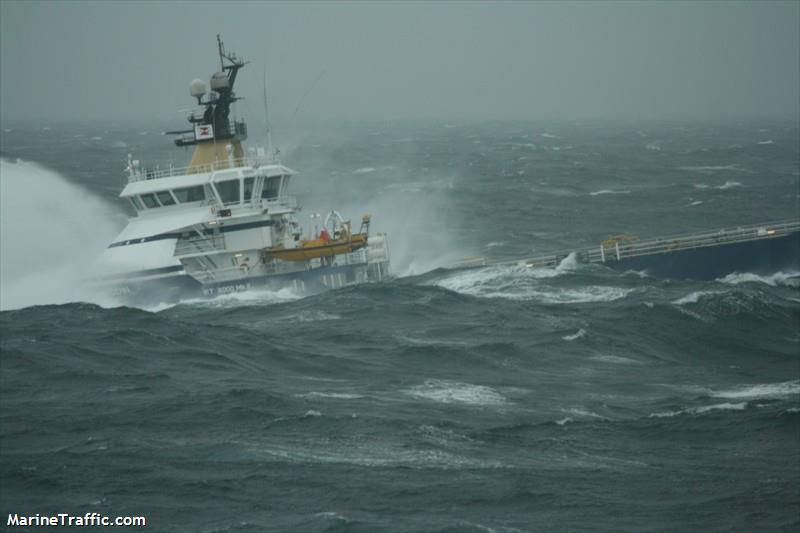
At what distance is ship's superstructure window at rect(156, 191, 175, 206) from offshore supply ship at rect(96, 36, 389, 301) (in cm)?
3

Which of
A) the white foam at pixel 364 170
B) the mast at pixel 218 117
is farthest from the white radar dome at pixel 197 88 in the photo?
the white foam at pixel 364 170

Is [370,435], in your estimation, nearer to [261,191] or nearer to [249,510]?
[249,510]

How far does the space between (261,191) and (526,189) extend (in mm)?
42331

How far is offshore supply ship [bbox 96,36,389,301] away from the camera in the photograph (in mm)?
38281

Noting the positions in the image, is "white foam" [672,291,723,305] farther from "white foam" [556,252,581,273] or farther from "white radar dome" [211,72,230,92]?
"white radar dome" [211,72,230,92]

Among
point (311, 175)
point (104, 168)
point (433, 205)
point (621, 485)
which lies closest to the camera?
point (621, 485)

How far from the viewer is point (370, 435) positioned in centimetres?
2158

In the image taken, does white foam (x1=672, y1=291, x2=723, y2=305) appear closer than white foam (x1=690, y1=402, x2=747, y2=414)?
No

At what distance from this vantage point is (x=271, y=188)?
40.9 metres

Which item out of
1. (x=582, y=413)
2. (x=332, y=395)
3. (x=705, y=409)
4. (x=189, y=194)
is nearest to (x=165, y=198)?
(x=189, y=194)

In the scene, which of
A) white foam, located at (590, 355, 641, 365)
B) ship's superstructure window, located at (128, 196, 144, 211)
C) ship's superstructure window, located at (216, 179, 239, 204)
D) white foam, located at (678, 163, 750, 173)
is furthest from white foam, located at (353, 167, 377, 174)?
white foam, located at (590, 355, 641, 365)

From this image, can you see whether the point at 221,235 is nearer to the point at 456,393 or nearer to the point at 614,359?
the point at 614,359

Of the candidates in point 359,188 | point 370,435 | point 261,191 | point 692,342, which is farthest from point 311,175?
point 370,435

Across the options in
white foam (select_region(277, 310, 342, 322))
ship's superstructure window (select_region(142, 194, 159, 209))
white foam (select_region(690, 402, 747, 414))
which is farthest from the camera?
ship's superstructure window (select_region(142, 194, 159, 209))
